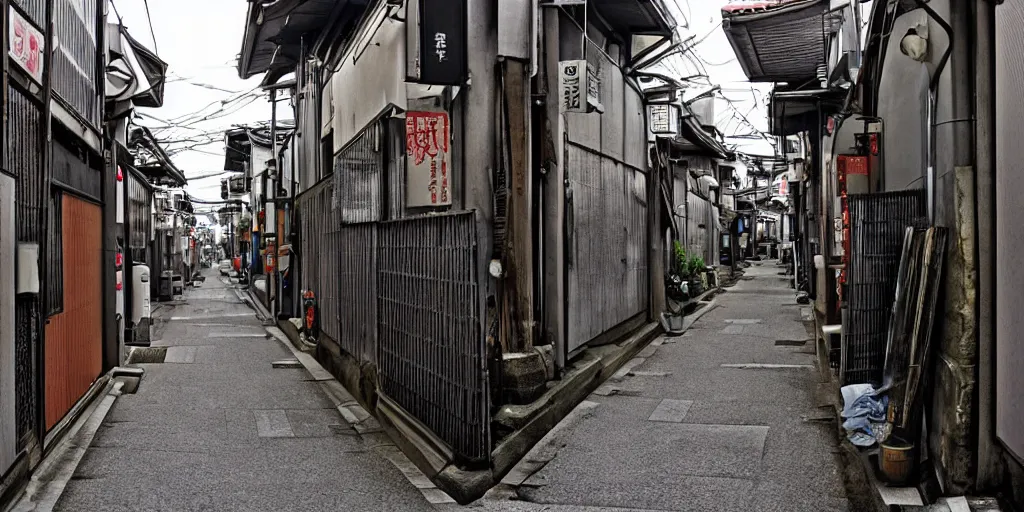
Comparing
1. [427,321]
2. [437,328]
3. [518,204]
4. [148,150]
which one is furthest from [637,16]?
[148,150]

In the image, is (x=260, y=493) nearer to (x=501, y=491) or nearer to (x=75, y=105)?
(x=501, y=491)

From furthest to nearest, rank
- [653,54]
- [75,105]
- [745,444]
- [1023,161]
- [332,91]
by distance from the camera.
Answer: [653,54], [332,91], [75,105], [745,444], [1023,161]

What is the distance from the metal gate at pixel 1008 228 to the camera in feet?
18.4

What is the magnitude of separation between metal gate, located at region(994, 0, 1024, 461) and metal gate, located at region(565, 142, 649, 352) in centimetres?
729

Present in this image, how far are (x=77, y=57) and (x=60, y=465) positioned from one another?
5976 mm

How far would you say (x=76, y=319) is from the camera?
1212cm

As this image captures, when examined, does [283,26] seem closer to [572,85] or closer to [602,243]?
[602,243]

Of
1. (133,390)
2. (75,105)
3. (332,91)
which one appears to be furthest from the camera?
(332,91)

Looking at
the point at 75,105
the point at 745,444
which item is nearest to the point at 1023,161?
the point at 745,444

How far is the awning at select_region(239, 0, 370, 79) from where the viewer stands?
1653 centimetres

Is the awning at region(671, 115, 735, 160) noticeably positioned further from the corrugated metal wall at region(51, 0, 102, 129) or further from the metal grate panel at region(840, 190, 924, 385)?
the metal grate panel at region(840, 190, 924, 385)

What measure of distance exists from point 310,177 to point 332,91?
373 cm

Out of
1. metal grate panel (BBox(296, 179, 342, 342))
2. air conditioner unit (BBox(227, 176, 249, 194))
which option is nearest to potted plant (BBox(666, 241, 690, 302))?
metal grate panel (BBox(296, 179, 342, 342))

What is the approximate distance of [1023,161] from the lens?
5508 mm
